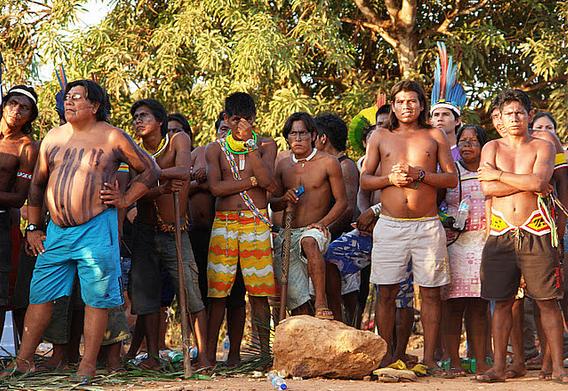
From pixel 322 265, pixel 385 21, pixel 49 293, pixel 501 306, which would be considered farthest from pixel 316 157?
pixel 385 21

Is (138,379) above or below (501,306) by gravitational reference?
below

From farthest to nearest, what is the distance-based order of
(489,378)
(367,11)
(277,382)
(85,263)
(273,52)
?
(367,11)
(273,52)
(489,378)
(85,263)
(277,382)

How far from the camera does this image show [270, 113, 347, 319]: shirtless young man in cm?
764

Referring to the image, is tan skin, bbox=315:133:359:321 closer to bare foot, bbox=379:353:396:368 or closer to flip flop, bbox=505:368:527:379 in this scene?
bare foot, bbox=379:353:396:368

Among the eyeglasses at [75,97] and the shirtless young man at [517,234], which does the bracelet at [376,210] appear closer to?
the shirtless young man at [517,234]

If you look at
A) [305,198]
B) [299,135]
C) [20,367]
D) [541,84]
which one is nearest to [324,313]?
[305,198]

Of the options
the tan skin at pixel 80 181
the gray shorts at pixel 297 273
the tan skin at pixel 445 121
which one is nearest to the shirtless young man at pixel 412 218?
the gray shorts at pixel 297 273

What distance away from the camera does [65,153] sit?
6.57m

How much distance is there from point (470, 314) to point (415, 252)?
0.81 metres

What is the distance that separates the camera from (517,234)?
6.77 metres

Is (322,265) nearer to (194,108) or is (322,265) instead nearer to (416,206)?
(416,206)

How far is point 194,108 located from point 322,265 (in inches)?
230

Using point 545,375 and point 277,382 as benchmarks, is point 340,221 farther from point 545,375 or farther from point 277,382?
point 277,382

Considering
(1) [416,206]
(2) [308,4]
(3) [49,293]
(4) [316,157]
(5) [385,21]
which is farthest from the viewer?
(5) [385,21]
